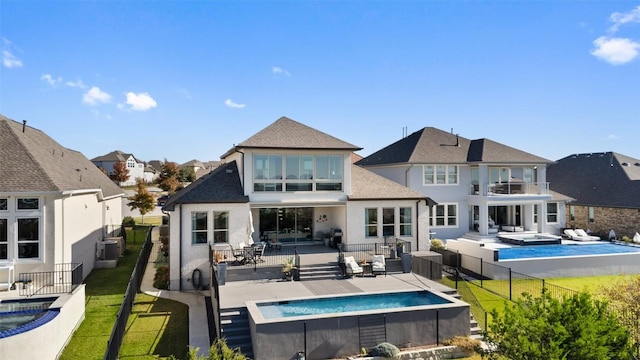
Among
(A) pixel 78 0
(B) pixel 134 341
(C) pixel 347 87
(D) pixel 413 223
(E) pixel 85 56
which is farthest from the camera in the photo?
(C) pixel 347 87

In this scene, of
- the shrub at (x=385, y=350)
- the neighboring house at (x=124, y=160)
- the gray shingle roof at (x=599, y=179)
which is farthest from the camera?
the neighboring house at (x=124, y=160)

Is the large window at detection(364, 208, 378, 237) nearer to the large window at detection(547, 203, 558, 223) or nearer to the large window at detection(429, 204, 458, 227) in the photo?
the large window at detection(429, 204, 458, 227)

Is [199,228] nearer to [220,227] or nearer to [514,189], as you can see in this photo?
[220,227]

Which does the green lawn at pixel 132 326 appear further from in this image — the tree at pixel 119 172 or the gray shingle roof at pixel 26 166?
the tree at pixel 119 172

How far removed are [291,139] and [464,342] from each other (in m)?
13.0

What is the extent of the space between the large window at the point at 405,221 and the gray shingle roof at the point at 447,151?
792 centimetres

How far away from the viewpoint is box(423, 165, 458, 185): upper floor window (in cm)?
3027

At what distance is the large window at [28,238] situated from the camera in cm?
1628

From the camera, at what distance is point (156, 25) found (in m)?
20.2

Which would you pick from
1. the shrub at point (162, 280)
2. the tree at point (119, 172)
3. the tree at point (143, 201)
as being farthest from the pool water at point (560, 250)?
the tree at point (119, 172)

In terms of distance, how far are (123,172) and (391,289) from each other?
69.5 m

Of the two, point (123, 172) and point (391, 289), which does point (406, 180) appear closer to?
point (391, 289)

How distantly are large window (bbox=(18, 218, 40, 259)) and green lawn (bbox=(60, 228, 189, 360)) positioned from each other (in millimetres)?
2882

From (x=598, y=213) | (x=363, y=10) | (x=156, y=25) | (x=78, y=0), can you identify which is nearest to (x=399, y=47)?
(x=363, y=10)
